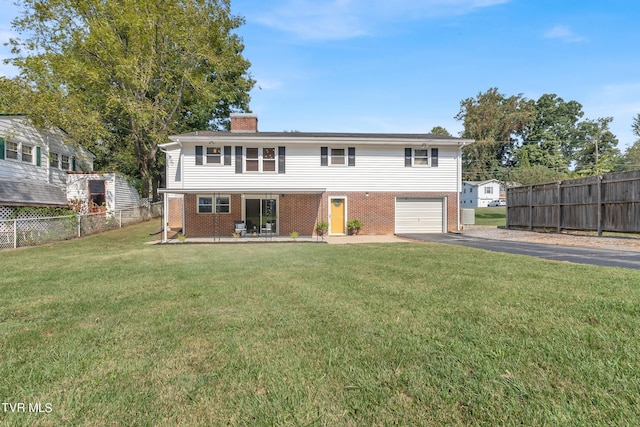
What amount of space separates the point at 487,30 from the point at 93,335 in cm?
1572

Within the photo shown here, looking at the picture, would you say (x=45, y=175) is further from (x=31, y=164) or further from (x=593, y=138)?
(x=593, y=138)

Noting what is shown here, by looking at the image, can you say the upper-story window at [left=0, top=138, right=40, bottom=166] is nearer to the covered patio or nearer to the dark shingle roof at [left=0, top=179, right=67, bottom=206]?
the dark shingle roof at [left=0, top=179, right=67, bottom=206]

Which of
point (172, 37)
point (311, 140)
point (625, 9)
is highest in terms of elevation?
point (172, 37)

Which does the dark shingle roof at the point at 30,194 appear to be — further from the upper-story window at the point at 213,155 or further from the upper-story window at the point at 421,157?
the upper-story window at the point at 421,157

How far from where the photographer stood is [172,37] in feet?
72.0

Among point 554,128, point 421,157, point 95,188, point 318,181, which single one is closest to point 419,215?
point 421,157

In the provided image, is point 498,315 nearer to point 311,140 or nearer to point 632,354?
point 632,354

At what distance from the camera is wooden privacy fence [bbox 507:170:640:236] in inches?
496

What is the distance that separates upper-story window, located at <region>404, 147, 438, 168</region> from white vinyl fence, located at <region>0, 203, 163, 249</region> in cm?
1646

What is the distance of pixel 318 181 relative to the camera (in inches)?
682

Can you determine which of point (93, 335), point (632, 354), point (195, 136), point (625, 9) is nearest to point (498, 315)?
point (632, 354)

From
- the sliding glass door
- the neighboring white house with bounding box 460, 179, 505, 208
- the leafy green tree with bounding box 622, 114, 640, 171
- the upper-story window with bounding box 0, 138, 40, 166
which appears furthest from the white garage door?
the neighboring white house with bounding box 460, 179, 505, 208

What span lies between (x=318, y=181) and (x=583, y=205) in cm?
1198

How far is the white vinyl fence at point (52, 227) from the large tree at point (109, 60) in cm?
628
